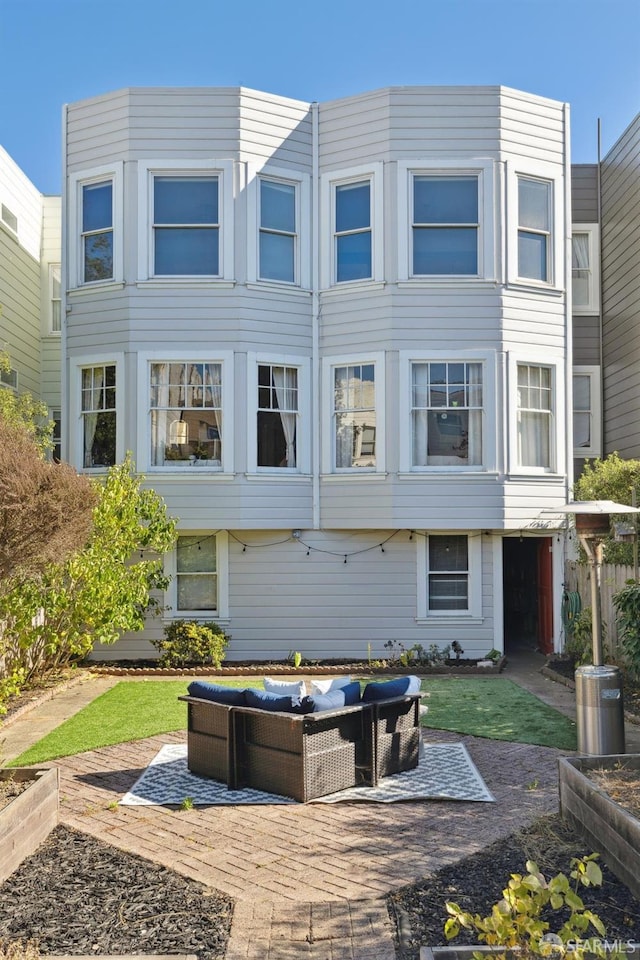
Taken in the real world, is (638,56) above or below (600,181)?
above

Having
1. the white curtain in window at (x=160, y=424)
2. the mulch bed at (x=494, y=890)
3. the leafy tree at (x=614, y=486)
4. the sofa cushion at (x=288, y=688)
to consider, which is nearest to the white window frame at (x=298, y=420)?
the white curtain in window at (x=160, y=424)

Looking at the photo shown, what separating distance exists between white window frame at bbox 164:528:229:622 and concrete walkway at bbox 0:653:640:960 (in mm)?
6401

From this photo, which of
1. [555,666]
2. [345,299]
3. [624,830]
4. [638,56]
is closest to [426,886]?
[624,830]

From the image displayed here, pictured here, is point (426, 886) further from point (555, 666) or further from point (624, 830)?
point (555, 666)

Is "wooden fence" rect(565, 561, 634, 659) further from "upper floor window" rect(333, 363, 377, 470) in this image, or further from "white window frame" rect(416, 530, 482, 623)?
"upper floor window" rect(333, 363, 377, 470)

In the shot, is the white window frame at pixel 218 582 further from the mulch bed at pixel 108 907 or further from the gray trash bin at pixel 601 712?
the mulch bed at pixel 108 907

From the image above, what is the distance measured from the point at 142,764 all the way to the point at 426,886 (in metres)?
4.02

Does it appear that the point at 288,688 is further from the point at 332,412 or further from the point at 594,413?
the point at 594,413

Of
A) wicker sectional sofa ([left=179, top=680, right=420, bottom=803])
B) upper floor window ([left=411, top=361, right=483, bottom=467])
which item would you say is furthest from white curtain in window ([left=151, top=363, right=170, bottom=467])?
wicker sectional sofa ([left=179, top=680, right=420, bottom=803])

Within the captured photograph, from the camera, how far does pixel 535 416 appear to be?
51.3 ft

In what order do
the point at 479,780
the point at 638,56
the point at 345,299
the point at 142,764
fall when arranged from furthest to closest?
the point at 638,56 < the point at 345,299 < the point at 142,764 < the point at 479,780

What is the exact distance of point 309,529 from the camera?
51.2 feet

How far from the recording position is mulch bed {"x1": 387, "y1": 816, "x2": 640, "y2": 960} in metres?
4.89

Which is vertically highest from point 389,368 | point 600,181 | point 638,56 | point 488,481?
point 638,56
